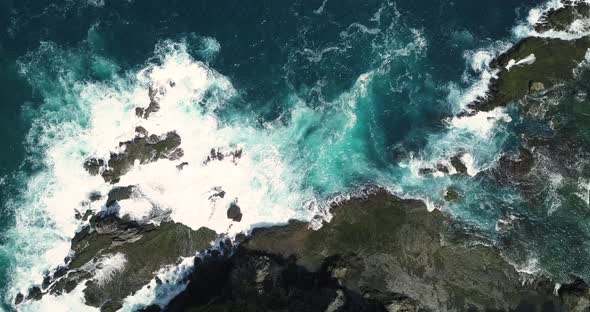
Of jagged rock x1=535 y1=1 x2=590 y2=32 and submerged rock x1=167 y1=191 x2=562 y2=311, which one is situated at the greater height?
jagged rock x1=535 y1=1 x2=590 y2=32

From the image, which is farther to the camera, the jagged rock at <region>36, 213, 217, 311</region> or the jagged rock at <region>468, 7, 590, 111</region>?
the jagged rock at <region>468, 7, 590, 111</region>

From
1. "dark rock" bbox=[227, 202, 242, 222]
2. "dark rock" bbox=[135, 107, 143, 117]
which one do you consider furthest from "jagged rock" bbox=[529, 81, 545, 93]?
"dark rock" bbox=[135, 107, 143, 117]

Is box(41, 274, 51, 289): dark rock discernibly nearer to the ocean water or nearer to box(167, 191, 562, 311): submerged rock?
the ocean water

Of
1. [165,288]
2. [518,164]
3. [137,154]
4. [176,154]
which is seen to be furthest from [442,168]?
[137,154]

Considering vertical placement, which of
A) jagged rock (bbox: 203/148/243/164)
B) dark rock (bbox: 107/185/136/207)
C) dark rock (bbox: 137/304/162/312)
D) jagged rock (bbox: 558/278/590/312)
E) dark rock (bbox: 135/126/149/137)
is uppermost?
dark rock (bbox: 135/126/149/137)

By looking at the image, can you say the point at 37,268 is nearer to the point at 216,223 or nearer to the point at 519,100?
the point at 216,223

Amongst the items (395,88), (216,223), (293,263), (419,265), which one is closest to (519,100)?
(395,88)

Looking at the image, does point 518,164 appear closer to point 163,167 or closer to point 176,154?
point 176,154
